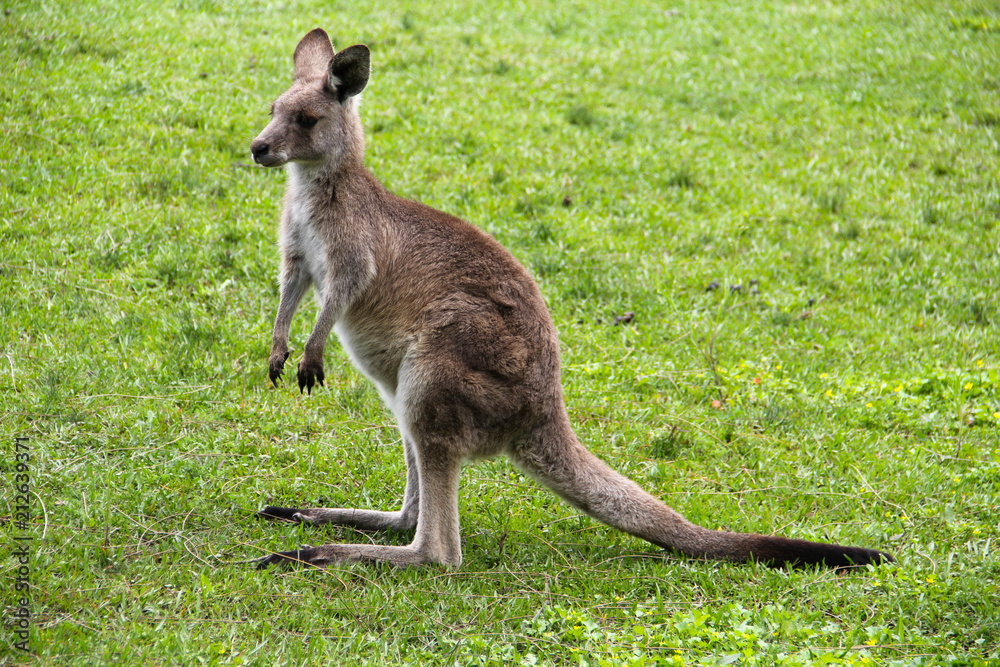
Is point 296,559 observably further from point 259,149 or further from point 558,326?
point 558,326

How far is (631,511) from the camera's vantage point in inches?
152

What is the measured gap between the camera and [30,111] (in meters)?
7.29

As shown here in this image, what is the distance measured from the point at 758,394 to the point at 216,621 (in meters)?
3.60

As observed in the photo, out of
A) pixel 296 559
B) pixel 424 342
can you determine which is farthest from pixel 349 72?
pixel 296 559

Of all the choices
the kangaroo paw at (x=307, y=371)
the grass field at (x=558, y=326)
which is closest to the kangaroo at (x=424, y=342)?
the kangaroo paw at (x=307, y=371)

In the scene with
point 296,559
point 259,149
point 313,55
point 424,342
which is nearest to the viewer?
point 296,559

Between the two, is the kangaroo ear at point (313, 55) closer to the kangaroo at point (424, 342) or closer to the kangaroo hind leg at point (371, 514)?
the kangaroo at point (424, 342)

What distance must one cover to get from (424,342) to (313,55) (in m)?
1.70

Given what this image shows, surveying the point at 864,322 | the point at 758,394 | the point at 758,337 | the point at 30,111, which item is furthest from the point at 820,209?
the point at 30,111

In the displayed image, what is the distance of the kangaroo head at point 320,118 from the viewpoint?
398 centimetres

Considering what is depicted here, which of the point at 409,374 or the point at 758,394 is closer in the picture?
the point at 409,374

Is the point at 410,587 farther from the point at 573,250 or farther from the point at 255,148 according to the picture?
the point at 573,250

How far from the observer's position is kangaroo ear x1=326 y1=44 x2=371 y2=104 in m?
3.99

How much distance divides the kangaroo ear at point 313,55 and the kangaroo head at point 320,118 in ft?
0.05
